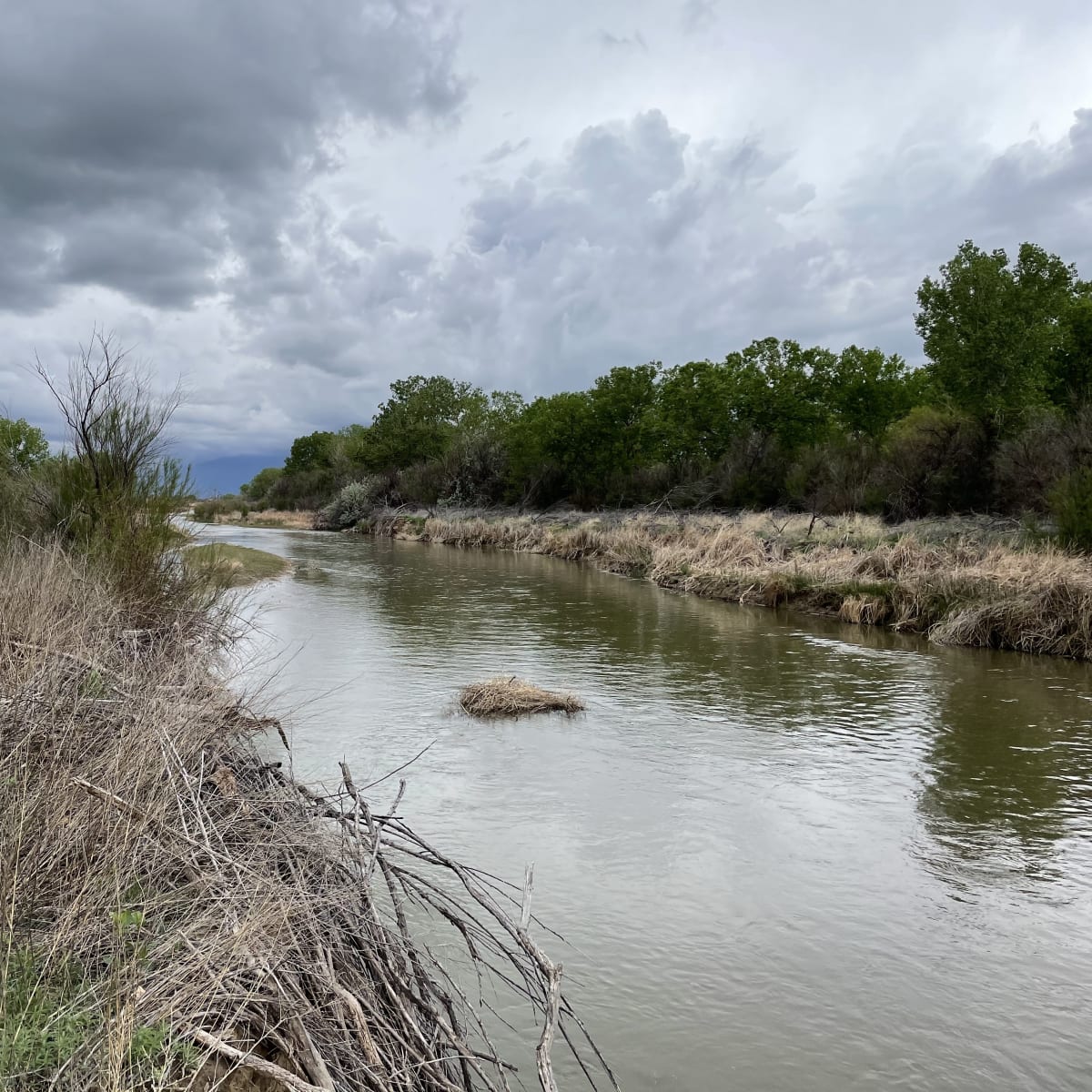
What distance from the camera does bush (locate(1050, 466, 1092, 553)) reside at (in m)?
16.9

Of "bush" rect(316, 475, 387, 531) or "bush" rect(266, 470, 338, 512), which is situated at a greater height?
"bush" rect(266, 470, 338, 512)

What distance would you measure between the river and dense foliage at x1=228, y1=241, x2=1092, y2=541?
9.73 m

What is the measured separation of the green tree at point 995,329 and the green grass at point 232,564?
77.0ft

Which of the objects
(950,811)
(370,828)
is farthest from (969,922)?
(370,828)

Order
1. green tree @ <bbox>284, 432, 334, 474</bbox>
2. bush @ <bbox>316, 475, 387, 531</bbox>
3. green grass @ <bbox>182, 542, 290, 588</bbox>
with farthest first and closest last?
1. green tree @ <bbox>284, 432, 334, 474</bbox>
2. bush @ <bbox>316, 475, 387, 531</bbox>
3. green grass @ <bbox>182, 542, 290, 588</bbox>

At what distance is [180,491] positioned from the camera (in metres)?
11.8

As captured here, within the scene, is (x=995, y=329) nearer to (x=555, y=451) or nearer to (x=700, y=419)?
(x=700, y=419)

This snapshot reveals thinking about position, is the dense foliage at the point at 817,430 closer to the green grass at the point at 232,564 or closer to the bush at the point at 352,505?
the bush at the point at 352,505

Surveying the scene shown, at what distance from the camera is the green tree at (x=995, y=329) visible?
95.6 ft

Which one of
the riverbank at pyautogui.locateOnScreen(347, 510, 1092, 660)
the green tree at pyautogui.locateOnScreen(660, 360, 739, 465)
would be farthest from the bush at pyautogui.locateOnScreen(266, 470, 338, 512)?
the riverbank at pyautogui.locateOnScreen(347, 510, 1092, 660)

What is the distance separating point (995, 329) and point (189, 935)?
104ft

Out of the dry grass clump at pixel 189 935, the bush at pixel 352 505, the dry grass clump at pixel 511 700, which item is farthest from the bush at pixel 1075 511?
the bush at pixel 352 505

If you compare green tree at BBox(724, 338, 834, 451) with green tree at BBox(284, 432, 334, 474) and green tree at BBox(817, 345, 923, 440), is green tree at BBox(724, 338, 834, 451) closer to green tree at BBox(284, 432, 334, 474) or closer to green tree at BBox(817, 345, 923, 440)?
green tree at BBox(817, 345, 923, 440)

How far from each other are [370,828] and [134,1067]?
195cm
